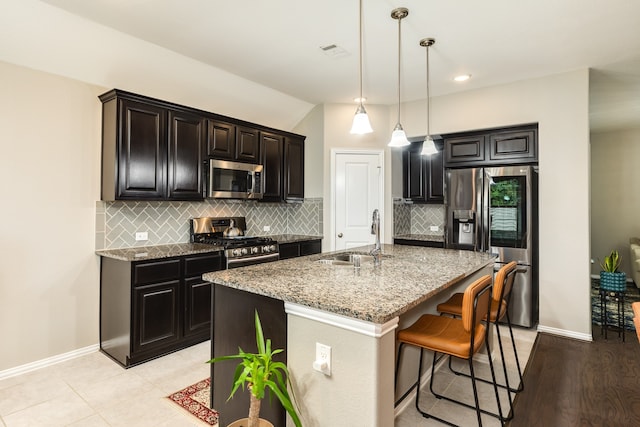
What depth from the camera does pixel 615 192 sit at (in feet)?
20.1

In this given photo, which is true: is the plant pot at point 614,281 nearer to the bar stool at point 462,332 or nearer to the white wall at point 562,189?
the white wall at point 562,189

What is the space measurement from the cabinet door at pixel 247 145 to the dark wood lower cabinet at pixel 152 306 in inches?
53.1

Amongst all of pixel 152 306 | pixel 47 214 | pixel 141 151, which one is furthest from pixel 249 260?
pixel 47 214

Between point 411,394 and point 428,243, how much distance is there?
8.36 ft

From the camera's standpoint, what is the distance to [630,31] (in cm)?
282

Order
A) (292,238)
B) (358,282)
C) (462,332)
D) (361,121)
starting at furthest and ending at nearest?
A: (292,238) → (361,121) → (462,332) → (358,282)

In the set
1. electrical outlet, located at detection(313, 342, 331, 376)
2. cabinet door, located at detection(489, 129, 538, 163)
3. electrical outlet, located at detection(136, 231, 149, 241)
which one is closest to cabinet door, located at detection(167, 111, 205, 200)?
electrical outlet, located at detection(136, 231, 149, 241)

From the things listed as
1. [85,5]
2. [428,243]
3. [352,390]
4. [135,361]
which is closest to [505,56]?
[428,243]

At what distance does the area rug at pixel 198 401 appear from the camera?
2.17 m

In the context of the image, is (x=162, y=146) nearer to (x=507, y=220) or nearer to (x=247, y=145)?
(x=247, y=145)

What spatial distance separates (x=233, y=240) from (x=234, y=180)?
2.36ft

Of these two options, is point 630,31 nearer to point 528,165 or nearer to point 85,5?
point 528,165

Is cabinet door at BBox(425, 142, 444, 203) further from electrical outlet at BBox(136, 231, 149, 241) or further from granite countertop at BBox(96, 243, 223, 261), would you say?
electrical outlet at BBox(136, 231, 149, 241)

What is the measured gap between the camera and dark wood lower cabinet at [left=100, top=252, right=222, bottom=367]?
112 inches
